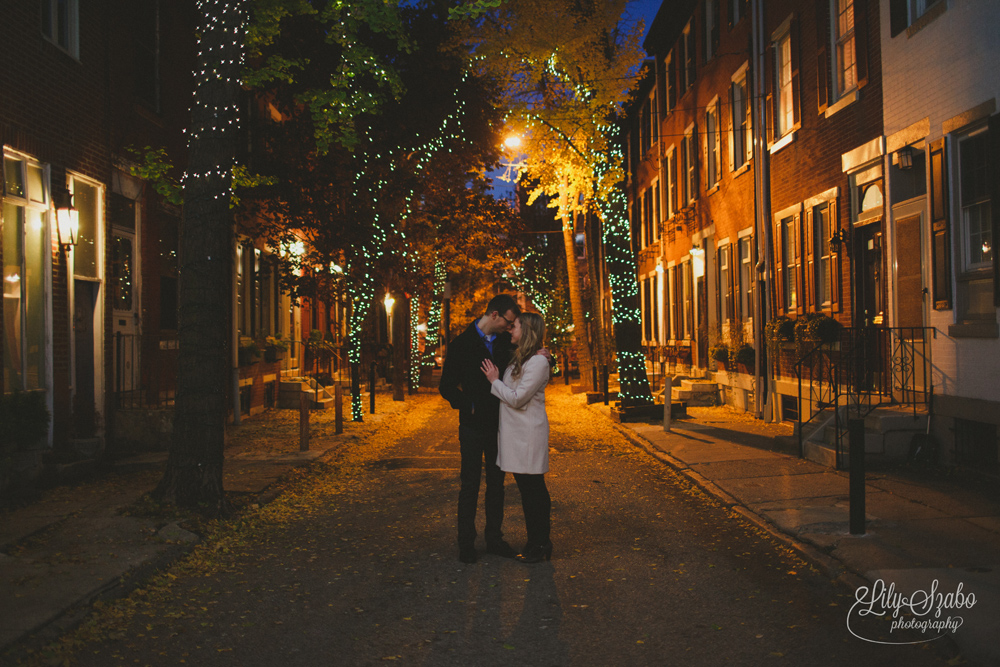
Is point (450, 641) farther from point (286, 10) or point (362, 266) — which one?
point (362, 266)

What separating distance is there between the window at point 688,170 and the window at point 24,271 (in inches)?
635

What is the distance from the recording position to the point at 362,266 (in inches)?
688

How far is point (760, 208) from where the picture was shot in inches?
649

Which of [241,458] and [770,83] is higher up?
[770,83]

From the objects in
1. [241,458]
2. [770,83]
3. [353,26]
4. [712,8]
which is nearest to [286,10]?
[353,26]

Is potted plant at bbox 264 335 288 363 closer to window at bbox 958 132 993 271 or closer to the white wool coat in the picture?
the white wool coat

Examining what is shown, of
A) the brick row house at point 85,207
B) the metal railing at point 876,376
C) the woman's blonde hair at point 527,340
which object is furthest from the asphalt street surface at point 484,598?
the brick row house at point 85,207

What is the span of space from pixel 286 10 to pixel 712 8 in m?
13.1

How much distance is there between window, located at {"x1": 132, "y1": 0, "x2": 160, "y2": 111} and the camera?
511 inches

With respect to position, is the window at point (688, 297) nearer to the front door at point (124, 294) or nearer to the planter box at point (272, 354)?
the planter box at point (272, 354)

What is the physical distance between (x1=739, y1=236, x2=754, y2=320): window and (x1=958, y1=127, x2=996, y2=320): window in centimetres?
798

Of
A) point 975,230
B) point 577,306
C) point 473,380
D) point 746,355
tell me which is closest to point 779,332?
point 746,355

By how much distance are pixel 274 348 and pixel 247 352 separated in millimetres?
2408

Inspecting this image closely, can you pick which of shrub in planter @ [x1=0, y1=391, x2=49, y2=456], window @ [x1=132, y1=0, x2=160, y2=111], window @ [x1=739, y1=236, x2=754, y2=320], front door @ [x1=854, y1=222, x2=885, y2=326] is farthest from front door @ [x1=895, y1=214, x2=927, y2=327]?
window @ [x1=132, y1=0, x2=160, y2=111]
